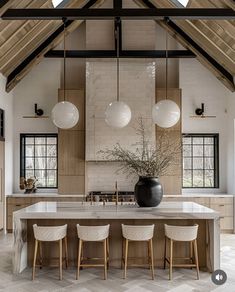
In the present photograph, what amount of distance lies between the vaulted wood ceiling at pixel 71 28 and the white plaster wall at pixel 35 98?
465mm

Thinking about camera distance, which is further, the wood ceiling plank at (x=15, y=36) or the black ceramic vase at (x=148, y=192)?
the wood ceiling plank at (x=15, y=36)

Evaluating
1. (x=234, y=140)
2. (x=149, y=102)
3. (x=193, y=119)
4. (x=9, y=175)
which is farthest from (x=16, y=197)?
(x=234, y=140)

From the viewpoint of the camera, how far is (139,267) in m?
4.91

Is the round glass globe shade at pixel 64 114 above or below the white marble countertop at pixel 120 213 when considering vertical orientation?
above

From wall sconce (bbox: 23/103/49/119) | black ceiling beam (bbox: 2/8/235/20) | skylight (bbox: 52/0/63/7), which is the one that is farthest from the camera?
wall sconce (bbox: 23/103/49/119)

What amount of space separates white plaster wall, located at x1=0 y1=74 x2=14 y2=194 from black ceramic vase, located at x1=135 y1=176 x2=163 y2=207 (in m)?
3.70

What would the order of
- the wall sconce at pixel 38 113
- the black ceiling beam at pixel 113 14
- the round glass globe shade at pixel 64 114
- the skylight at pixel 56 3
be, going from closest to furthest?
the round glass globe shade at pixel 64 114, the black ceiling beam at pixel 113 14, the skylight at pixel 56 3, the wall sconce at pixel 38 113

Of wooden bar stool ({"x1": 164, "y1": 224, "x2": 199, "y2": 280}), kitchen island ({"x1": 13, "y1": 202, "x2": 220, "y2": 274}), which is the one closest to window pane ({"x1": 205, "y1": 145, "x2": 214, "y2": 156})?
kitchen island ({"x1": 13, "y1": 202, "x2": 220, "y2": 274})

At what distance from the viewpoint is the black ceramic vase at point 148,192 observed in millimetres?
4781

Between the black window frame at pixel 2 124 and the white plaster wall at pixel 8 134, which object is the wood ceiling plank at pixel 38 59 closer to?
the white plaster wall at pixel 8 134

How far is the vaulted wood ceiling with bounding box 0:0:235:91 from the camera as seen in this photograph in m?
5.96

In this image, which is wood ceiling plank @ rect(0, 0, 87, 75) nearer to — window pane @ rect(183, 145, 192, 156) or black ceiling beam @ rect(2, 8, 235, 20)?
black ceiling beam @ rect(2, 8, 235, 20)

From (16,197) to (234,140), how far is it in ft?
15.5

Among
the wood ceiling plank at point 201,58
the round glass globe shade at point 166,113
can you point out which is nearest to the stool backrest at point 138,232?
the round glass globe shade at point 166,113
